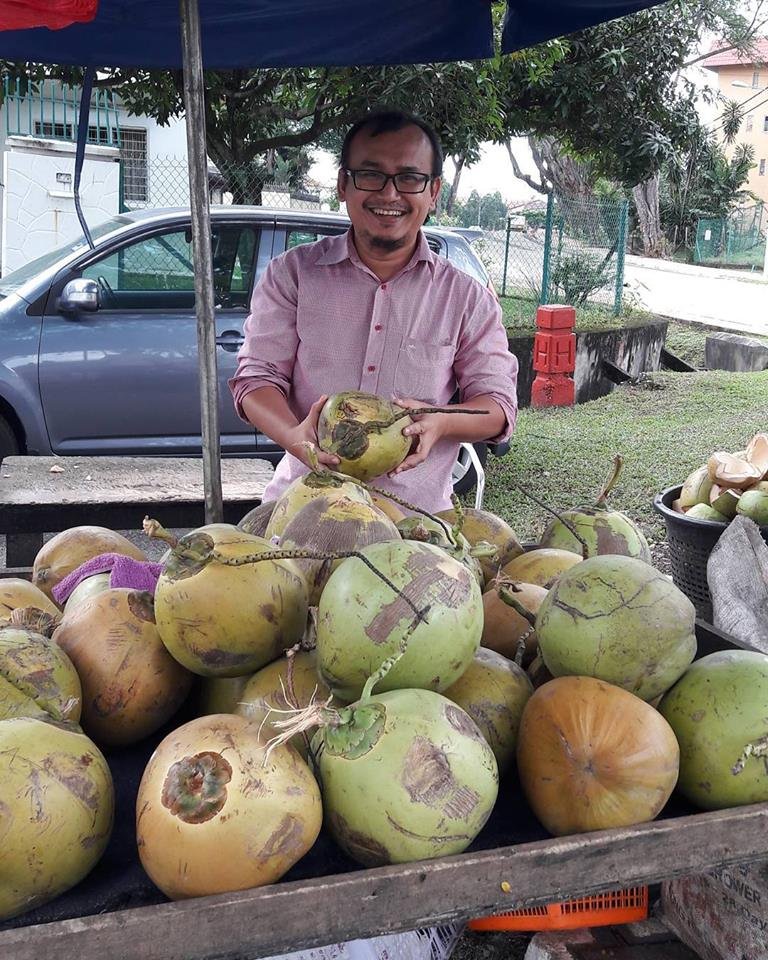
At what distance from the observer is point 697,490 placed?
4402mm

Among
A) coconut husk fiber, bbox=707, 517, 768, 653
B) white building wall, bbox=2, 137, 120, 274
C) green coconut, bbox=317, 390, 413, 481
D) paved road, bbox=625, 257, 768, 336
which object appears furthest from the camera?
paved road, bbox=625, 257, 768, 336

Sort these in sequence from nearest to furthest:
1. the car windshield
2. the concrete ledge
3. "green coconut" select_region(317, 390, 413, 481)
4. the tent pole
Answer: "green coconut" select_region(317, 390, 413, 481) < the tent pole < the car windshield < the concrete ledge

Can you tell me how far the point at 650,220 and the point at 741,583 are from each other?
2967cm

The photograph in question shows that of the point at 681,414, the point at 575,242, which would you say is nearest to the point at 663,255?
the point at 575,242

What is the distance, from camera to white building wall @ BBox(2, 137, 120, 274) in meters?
9.53

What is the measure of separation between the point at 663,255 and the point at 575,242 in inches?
855

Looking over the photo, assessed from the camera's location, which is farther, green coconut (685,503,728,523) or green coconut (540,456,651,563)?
green coconut (685,503,728,523)

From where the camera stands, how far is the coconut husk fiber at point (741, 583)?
9.38 ft

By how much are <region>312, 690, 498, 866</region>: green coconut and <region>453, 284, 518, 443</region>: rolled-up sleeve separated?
1.64 m

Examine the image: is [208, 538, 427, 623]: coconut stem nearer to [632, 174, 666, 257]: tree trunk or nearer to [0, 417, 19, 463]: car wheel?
[0, 417, 19, 463]: car wheel

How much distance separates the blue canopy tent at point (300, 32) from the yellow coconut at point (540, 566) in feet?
5.46

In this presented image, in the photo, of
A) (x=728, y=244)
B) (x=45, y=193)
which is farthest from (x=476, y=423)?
(x=728, y=244)

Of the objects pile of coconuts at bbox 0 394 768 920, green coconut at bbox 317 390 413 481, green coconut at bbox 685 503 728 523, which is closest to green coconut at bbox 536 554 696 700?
pile of coconuts at bbox 0 394 768 920

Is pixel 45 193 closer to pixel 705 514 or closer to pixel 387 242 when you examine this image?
pixel 705 514
